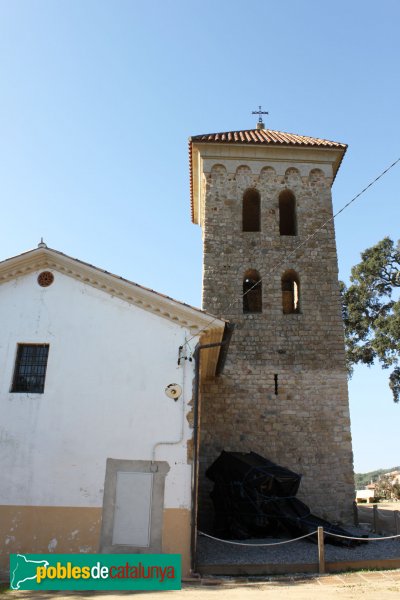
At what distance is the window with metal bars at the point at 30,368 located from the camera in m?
11.0

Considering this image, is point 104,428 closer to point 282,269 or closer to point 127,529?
point 127,529

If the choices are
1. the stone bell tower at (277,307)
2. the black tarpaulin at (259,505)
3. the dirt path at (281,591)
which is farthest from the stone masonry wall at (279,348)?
the dirt path at (281,591)

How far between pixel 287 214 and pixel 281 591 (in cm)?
1496

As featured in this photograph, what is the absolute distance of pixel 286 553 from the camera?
36.4 feet

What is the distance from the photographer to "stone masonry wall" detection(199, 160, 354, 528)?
52.0 feet

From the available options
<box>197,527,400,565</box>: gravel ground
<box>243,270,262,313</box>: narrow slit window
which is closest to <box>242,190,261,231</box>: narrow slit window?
<box>243,270,262,313</box>: narrow slit window

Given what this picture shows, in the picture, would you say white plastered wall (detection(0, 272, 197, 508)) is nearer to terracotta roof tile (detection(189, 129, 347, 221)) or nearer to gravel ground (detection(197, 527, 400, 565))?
gravel ground (detection(197, 527, 400, 565))

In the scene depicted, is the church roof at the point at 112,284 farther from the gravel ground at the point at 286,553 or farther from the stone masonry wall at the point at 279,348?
the stone masonry wall at the point at 279,348

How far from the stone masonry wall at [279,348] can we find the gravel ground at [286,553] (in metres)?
2.96

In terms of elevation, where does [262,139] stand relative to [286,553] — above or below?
above

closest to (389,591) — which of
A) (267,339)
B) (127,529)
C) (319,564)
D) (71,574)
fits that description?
(319,564)

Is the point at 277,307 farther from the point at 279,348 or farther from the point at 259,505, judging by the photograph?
the point at 259,505

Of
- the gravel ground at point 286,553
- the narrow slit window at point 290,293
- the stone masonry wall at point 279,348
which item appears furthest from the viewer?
the narrow slit window at point 290,293

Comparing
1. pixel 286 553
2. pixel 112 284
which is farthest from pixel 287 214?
pixel 286 553
